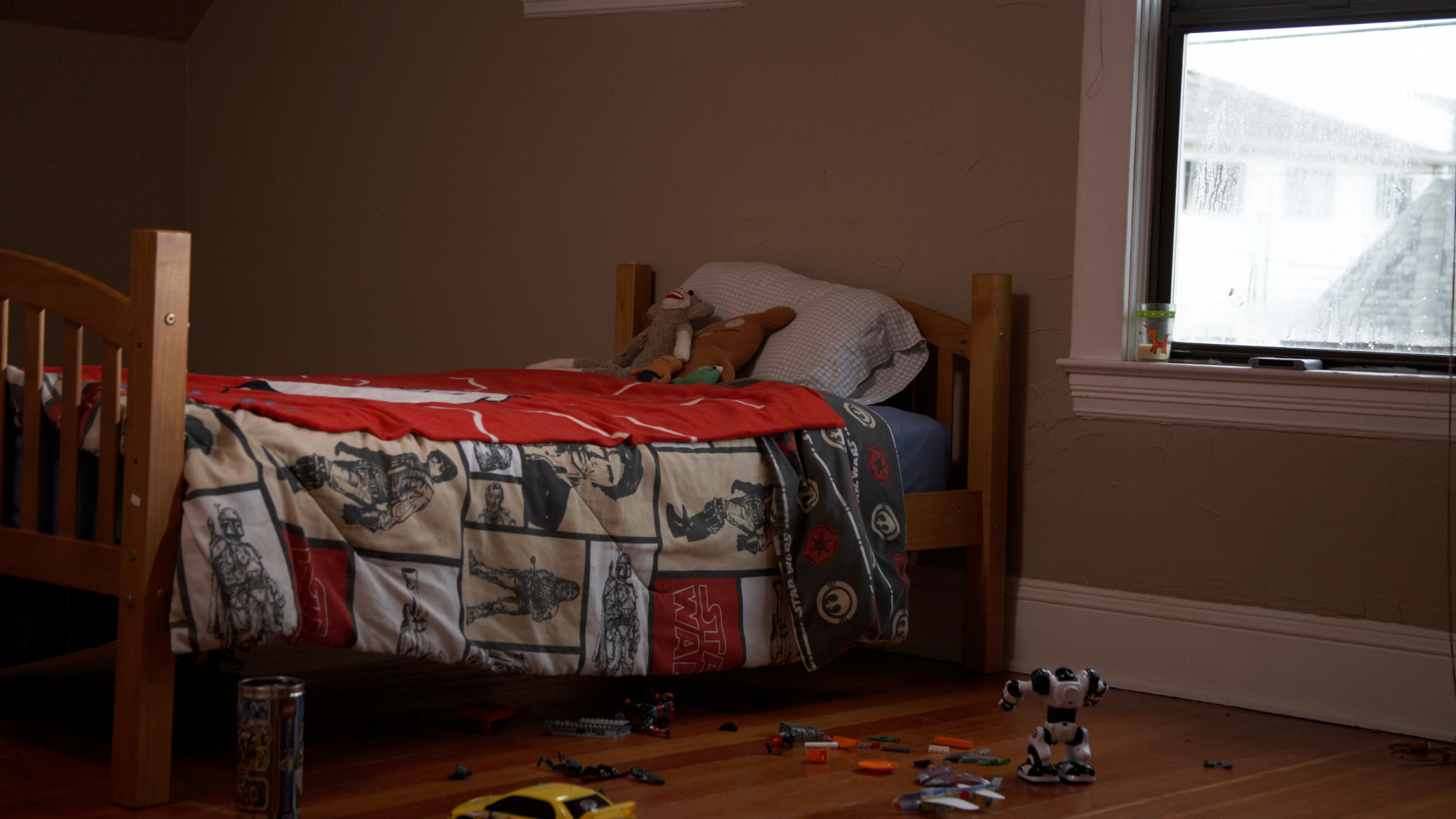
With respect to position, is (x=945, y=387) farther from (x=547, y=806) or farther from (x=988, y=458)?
(x=547, y=806)

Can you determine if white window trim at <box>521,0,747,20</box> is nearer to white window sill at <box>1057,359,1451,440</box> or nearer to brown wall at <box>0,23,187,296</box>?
white window sill at <box>1057,359,1451,440</box>

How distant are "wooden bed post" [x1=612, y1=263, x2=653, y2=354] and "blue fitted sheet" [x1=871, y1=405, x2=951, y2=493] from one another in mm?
812

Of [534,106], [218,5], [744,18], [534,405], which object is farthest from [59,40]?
[534,405]

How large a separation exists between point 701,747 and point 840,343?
3.25 feet

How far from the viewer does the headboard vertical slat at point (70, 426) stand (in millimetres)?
1862

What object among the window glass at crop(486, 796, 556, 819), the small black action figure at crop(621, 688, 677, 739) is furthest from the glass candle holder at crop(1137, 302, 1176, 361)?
the window glass at crop(486, 796, 556, 819)

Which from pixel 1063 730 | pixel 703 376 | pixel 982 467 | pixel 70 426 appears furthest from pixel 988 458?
pixel 70 426

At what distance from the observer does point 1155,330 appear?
277cm

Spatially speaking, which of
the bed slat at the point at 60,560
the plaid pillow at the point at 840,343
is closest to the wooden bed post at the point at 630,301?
the plaid pillow at the point at 840,343

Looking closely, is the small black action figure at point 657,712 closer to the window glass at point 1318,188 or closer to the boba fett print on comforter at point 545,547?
the boba fett print on comforter at point 545,547

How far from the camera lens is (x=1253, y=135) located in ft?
9.05

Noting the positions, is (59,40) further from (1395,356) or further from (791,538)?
(1395,356)

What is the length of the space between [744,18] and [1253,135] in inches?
49.1

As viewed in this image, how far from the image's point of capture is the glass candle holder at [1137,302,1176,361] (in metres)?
2.76
